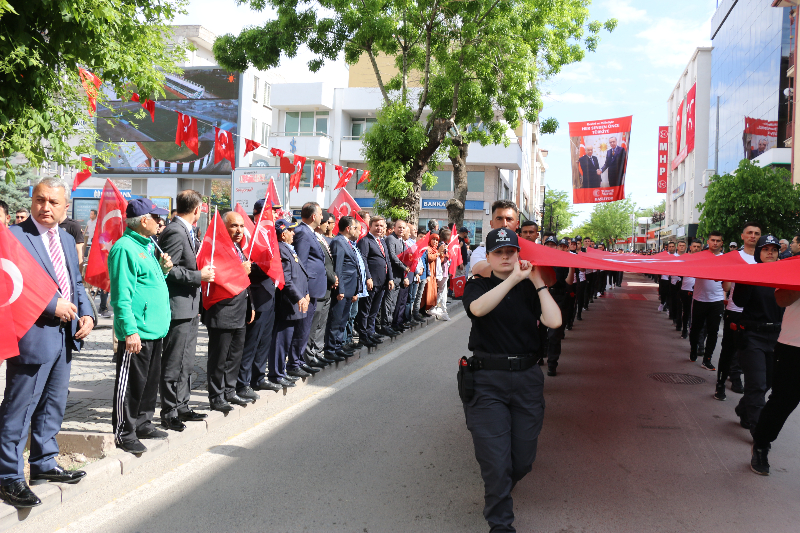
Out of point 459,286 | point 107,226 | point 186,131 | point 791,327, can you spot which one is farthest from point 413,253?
point 459,286

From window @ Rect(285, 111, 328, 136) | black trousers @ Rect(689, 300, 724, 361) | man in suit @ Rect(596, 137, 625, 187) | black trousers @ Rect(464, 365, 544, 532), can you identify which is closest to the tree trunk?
man in suit @ Rect(596, 137, 625, 187)

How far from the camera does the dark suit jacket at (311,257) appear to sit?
305 inches

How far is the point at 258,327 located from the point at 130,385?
1.89m

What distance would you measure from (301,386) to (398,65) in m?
15.9

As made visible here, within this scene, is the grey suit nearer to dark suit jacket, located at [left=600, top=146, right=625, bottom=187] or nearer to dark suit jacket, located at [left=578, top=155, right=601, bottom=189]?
dark suit jacket, located at [left=600, top=146, right=625, bottom=187]

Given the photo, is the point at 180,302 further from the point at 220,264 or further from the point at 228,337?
the point at 228,337

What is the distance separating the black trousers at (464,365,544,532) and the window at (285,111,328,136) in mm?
38428

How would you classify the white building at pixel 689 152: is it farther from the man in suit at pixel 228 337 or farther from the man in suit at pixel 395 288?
the man in suit at pixel 228 337

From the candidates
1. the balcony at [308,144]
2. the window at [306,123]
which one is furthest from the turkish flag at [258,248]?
the window at [306,123]

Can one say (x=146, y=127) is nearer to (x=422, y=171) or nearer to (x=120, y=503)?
(x=422, y=171)

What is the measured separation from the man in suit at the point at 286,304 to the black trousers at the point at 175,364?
5.20 feet

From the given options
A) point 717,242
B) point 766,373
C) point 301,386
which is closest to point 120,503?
point 301,386

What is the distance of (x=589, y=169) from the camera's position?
28.4m

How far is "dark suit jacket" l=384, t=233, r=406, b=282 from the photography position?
35.9 ft
